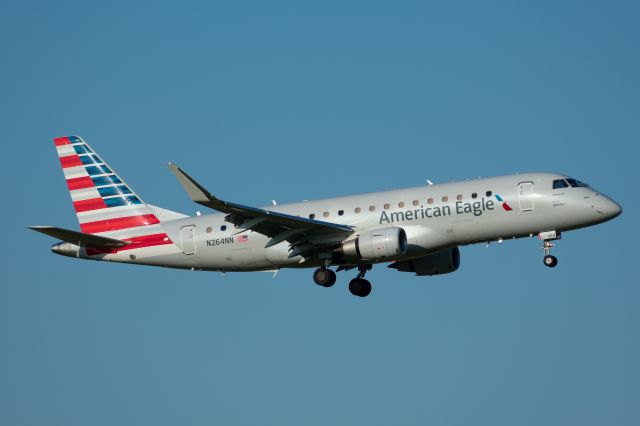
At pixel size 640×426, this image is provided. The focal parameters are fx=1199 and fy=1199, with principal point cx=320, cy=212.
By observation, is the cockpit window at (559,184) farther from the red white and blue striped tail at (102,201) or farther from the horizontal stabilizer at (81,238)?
the horizontal stabilizer at (81,238)

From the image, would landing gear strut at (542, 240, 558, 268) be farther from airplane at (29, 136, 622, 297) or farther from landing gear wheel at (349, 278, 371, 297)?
landing gear wheel at (349, 278, 371, 297)

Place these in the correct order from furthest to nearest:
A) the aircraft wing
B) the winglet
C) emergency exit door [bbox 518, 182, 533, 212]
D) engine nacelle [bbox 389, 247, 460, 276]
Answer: engine nacelle [bbox 389, 247, 460, 276]
emergency exit door [bbox 518, 182, 533, 212]
the aircraft wing
the winglet

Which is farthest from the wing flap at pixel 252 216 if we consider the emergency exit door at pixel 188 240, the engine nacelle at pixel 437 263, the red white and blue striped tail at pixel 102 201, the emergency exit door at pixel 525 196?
the emergency exit door at pixel 525 196

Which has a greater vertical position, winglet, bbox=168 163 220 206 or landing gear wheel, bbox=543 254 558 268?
winglet, bbox=168 163 220 206

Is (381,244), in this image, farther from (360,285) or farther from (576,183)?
(576,183)

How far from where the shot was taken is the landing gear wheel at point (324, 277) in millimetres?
53281

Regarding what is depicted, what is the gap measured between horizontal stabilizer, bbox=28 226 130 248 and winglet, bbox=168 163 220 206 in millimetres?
8229

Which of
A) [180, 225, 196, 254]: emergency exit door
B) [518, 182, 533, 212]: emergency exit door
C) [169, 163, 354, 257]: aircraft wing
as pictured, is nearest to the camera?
[169, 163, 354, 257]: aircraft wing

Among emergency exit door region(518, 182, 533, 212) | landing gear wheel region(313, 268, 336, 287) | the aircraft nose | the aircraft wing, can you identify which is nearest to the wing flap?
the aircraft wing

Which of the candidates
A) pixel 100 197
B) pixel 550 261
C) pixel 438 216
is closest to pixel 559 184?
pixel 550 261

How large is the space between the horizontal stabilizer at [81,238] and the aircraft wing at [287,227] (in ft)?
21.5

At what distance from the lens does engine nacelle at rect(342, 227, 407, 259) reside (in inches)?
1988

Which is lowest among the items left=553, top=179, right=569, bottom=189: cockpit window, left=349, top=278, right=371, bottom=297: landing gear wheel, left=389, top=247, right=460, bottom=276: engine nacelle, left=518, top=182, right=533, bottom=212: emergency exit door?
left=349, top=278, right=371, bottom=297: landing gear wheel

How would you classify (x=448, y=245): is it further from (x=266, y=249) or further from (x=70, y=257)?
(x=70, y=257)
